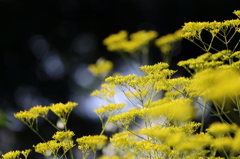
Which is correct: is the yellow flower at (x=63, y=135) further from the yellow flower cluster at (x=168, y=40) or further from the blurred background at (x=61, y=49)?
the blurred background at (x=61, y=49)

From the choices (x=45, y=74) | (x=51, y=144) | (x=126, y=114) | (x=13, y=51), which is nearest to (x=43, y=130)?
(x=45, y=74)

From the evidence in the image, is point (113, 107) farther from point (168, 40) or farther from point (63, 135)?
point (168, 40)

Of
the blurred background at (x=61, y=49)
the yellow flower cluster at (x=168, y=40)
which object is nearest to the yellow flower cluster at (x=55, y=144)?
the yellow flower cluster at (x=168, y=40)

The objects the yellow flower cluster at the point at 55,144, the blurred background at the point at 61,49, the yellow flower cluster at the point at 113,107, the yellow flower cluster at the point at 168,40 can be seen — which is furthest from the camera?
the blurred background at the point at 61,49

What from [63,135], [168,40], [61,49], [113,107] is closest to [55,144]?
[63,135]

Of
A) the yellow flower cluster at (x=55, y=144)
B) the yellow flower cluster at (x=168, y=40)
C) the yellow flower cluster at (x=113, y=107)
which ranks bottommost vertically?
the yellow flower cluster at (x=55, y=144)

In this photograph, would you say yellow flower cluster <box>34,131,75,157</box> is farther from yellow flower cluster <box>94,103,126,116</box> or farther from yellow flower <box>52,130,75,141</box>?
yellow flower cluster <box>94,103,126,116</box>

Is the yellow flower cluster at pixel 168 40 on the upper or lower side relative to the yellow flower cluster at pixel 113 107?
upper

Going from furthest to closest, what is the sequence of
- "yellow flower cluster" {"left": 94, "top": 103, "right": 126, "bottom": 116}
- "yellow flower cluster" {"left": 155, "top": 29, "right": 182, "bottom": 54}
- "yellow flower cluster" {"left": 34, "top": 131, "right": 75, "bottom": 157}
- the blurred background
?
the blurred background, "yellow flower cluster" {"left": 155, "top": 29, "right": 182, "bottom": 54}, "yellow flower cluster" {"left": 94, "top": 103, "right": 126, "bottom": 116}, "yellow flower cluster" {"left": 34, "top": 131, "right": 75, "bottom": 157}

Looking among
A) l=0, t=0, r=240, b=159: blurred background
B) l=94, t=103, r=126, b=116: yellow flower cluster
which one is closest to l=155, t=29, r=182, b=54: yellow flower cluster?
l=94, t=103, r=126, b=116: yellow flower cluster
